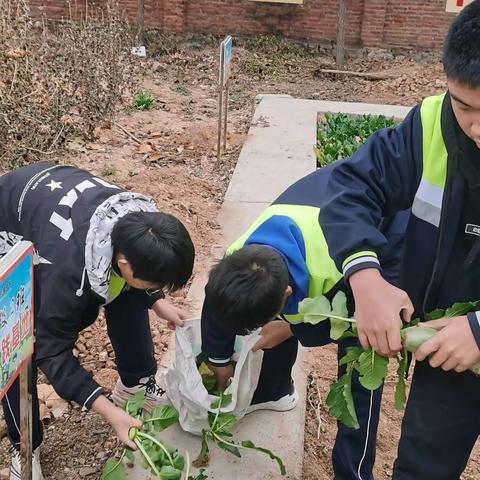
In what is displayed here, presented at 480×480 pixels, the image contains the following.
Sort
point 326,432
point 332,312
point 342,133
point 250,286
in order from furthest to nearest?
point 342,133 < point 326,432 < point 250,286 < point 332,312

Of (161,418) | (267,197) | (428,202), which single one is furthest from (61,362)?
(267,197)

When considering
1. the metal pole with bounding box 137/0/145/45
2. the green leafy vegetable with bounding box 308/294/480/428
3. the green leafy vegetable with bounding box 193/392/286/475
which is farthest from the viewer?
the metal pole with bounding box 137/0/145/45

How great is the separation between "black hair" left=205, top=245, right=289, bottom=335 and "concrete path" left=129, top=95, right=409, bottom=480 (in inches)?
31.4

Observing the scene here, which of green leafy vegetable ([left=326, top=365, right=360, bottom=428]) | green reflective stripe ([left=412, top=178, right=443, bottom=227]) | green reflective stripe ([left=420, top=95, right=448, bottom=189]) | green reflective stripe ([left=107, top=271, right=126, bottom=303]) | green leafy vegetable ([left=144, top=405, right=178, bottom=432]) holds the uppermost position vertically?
green reflective stripe ([left=420, top=95, right=448, bottom=189])

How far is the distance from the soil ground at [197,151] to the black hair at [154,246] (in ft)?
3.41

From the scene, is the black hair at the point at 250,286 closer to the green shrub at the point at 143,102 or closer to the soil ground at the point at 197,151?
the soil ground at the point at 197,151

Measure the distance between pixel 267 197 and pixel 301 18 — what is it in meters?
7.90

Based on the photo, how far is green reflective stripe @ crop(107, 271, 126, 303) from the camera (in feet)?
7.87

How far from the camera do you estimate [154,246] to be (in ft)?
7.11

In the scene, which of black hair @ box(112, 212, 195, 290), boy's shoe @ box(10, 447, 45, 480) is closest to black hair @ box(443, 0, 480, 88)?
black hair @ box(112, 212, 195, 290)

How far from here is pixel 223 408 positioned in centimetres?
255

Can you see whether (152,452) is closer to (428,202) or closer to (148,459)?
(148,459)

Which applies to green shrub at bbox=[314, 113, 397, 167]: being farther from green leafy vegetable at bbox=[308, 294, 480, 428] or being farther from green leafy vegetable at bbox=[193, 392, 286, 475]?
green leafy vegetable at bbox=[308, 294, 480, 428]

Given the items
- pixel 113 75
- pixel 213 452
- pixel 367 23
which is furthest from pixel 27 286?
pixel 367 23
